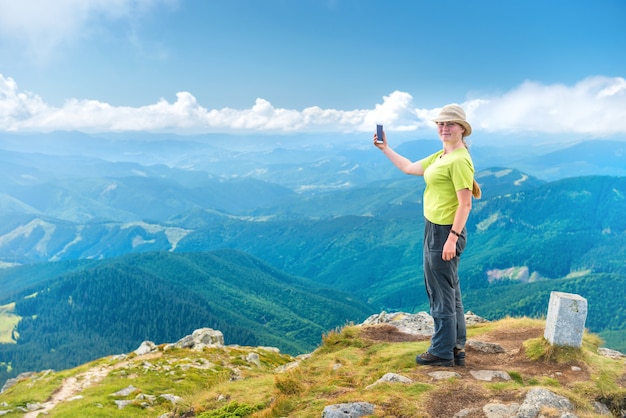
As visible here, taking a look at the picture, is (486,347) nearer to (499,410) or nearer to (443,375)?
(443,375)

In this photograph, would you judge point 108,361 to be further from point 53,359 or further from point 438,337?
point 53,359

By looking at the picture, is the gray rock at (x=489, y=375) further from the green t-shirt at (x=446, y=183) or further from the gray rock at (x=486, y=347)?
the green t-shirt at (x=446, y=183)

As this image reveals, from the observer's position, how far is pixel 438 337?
1077 centimetres

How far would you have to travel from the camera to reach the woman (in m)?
9.28

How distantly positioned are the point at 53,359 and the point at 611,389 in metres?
232

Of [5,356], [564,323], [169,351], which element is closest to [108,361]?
[169,351]

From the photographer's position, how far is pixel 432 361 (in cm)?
1101

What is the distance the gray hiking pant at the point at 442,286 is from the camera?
1002cm

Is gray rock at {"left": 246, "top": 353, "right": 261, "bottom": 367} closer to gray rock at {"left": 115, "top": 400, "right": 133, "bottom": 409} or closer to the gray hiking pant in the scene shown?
gray rock at {"left": 115, "top": 400, "right": 133, "bottom": 409}

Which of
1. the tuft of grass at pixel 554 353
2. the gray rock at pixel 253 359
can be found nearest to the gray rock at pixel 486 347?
the tuft of grass at pixel 554 353

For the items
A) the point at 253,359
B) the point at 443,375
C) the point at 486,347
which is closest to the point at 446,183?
the point at 443,375

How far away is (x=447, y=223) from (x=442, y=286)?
1.84 metres

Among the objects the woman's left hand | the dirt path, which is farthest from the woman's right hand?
the dirt path

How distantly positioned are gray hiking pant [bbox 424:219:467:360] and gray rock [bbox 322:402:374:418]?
3307 mm
